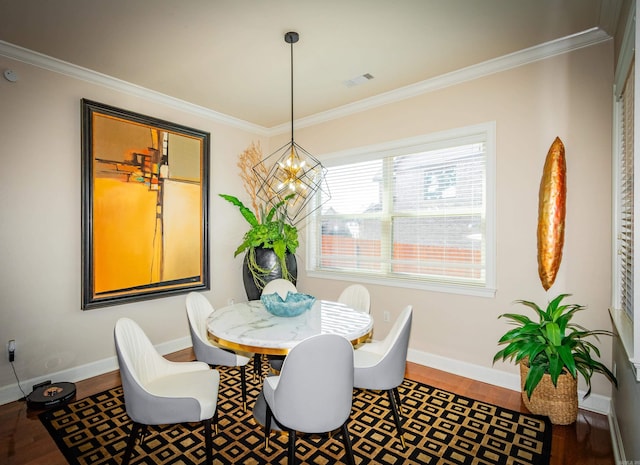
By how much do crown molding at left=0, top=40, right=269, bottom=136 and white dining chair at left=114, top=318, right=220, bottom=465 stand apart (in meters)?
2.45

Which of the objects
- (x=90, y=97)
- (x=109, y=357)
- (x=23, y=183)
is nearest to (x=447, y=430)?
(x=109, y=357)

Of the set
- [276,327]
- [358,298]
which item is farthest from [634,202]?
[358,298]

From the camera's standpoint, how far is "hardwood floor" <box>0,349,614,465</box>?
6.57 feet

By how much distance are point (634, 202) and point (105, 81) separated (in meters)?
4.03

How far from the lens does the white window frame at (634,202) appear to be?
140 centimetres

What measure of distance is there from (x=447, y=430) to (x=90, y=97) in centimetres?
406

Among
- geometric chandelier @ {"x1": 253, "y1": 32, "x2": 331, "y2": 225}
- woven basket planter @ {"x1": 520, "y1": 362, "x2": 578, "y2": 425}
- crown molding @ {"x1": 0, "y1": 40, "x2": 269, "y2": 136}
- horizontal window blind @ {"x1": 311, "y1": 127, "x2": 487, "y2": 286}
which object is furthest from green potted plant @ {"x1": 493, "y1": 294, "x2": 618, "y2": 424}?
crown molding @ {"x1": 0, "y1": 40, "x2": 269, "y2": 136}

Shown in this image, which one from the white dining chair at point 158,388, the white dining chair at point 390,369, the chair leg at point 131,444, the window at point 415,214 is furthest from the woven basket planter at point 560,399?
the chair leg at point 131,444

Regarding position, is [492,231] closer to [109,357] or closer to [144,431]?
[144,431]

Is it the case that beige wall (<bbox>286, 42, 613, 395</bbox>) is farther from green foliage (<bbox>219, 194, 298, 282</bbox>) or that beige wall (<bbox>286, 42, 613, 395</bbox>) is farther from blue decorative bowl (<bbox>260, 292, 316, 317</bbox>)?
blue decorative bowl (<bbox>260, 292, 316, 317</bbox>)

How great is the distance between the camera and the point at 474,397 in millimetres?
2715

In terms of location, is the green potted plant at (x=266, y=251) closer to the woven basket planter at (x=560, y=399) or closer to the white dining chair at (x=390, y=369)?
the white dining chair at (x=390, y=369)

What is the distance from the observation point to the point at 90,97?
10.3 feet

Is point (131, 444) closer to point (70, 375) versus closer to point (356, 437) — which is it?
point (356, 437)
